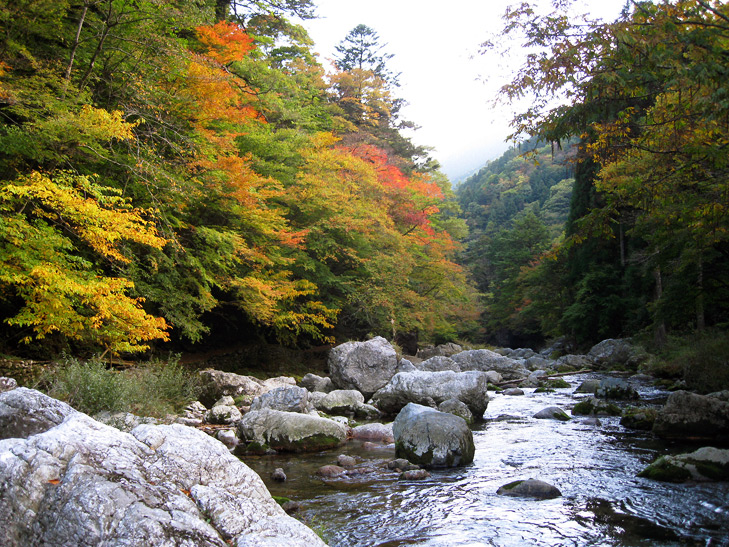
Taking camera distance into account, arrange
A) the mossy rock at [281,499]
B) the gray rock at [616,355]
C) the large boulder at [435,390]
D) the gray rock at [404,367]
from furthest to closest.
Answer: the gray rock at [616,355], the gray rock at [404,367], the large boulder at [435,390], the mossy rock at [281,499]

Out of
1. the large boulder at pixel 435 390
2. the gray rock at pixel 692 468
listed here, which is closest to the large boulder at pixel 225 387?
the large boulder at pixel 435 390

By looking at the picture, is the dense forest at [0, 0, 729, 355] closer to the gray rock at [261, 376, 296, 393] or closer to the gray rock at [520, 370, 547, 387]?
the gray rock at [261, 376, 296, 393]

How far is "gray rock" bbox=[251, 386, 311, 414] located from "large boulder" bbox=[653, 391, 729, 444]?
6.43 metres

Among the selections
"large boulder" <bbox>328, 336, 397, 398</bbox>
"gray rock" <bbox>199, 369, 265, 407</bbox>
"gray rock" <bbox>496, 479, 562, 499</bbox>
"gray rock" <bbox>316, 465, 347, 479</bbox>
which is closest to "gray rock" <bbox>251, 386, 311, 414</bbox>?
"gray rock" <bbox>199, 369, 265, 407</bbox>

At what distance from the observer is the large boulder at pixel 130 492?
7.60 ft

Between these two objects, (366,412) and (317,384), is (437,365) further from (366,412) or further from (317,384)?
(366,412)

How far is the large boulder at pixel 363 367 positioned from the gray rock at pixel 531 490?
8331 millimetres

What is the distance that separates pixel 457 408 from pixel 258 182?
26.4 ft

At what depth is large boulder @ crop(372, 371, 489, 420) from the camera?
1052 centimetres

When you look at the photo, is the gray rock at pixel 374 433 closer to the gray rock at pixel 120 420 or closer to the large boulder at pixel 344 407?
the large boulder at pixel 344 407

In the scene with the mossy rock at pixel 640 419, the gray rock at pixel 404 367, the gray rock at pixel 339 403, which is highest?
the mossy rock at pixel 640 419

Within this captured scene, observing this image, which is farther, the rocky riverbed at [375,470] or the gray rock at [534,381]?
the gray rock at [534,381]

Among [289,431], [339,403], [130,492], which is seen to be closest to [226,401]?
[339,403]

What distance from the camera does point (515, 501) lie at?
5.23 m
